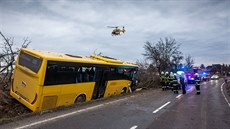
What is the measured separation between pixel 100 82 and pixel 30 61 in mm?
5264

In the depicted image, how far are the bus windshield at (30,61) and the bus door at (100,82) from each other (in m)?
4.65

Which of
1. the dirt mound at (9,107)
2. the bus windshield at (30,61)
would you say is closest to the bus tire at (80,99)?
the dirt mound at (9,107)

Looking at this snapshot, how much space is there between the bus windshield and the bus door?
15.3 feet

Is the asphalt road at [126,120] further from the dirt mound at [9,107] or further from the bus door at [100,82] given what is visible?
the bus door at [100,82]

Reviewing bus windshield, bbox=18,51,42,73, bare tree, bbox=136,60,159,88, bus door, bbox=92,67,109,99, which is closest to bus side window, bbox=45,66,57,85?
bus windshield, bbox=18,51,42,73

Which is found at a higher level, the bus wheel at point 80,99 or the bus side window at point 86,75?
the bus side window at point 86,75

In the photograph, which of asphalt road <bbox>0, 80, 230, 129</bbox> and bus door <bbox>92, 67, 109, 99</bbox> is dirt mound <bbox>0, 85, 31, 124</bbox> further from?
bus door <bbox>92, 67, 109, 99</bbox>

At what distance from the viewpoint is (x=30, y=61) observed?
11523 millimetres

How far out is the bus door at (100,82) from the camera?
15270mm

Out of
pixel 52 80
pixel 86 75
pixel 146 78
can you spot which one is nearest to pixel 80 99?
pixel 86 75

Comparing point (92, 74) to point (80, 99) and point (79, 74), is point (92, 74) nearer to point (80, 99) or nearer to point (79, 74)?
point (79, 74)

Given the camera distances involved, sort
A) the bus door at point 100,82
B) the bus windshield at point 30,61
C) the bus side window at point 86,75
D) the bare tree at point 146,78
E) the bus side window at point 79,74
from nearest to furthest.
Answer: the bus windshield at point 30,61
the bus side window at point 79,74
the bus side window at point 86,75
the bus door at point 100,82
the bare tree at point 146,78

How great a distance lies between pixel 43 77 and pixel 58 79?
1076mm

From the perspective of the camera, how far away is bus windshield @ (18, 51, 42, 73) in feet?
36.6
